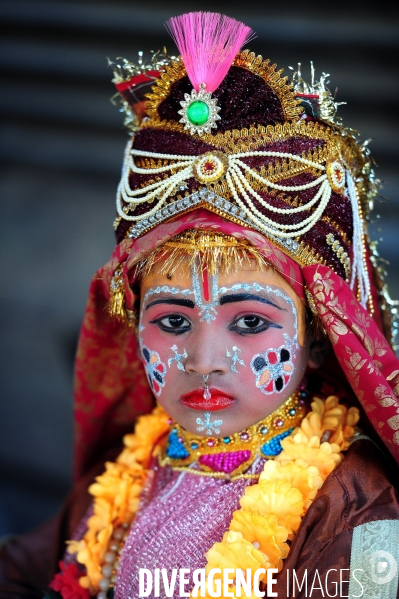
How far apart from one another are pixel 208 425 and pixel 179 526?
1.02 ft

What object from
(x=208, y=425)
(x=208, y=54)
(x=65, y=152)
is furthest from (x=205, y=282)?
(x=65, y=152)

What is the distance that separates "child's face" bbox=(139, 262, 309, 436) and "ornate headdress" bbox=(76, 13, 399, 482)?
81mm

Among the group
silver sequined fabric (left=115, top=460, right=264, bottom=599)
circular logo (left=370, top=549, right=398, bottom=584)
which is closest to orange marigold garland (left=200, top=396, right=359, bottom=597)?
silver sequined fabric (left=115, top=460, right=264, bottom=599)

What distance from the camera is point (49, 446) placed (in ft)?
12.9

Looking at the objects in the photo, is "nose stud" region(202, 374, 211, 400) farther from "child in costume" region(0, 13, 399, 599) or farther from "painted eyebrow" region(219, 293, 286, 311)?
"painted eyebrow" region(219, 293, 286, 311)

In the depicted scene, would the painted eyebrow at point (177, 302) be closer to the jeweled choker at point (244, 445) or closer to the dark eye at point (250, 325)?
the dark eye at point (250, 325)

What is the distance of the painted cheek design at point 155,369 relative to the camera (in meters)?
1.89

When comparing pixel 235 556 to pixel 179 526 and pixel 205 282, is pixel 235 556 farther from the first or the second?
pixel 205 282

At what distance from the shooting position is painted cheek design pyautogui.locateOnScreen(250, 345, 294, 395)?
5.91 ft

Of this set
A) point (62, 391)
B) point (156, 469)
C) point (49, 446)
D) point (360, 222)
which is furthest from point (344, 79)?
point (49, 446)

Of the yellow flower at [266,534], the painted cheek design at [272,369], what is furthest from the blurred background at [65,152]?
the yellow flower at [266,534]

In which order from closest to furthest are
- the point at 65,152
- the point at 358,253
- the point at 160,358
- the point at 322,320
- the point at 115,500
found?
the point at 322,320 → the point at 160,358 → the point at 358,253 → the point at 115,500 → the point at 65,152

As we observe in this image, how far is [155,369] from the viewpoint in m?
1.90

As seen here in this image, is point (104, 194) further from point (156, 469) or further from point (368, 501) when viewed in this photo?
point (368, 501)
